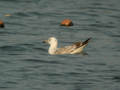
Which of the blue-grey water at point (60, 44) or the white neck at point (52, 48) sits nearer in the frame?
the blue-grey water at point (60, 44)

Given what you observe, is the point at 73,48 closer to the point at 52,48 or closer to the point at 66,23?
the point at 52,48

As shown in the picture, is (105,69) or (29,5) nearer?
(105,69)

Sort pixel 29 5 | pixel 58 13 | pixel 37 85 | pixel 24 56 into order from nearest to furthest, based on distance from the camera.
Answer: pixel 37 85 < pixel 24 56 < pixel 58 13 < pixel 29 5

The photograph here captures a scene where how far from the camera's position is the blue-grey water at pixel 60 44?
1659cm

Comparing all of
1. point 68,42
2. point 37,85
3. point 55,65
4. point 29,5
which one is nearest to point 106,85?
point 37,85

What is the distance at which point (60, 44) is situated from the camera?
23266mm

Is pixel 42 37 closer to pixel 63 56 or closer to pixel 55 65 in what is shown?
pixel 63 56

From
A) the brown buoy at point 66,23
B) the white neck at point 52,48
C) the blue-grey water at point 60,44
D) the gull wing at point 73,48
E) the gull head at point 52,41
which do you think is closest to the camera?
the blue-grey water at point 60,44

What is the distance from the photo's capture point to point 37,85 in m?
16.0

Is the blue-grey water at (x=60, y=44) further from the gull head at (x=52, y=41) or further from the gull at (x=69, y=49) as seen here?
the gull head at (x=52, y=41)

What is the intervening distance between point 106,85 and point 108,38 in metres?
8.15

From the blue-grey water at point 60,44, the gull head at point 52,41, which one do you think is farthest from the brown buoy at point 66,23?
the gull head at point 52,41

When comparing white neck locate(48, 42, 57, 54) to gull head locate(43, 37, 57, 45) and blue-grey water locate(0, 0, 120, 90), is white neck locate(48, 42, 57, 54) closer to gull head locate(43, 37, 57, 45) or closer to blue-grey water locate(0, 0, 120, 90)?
gull head locate(43, 37, 57, 45)

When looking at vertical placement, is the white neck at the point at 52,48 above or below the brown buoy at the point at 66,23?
below
